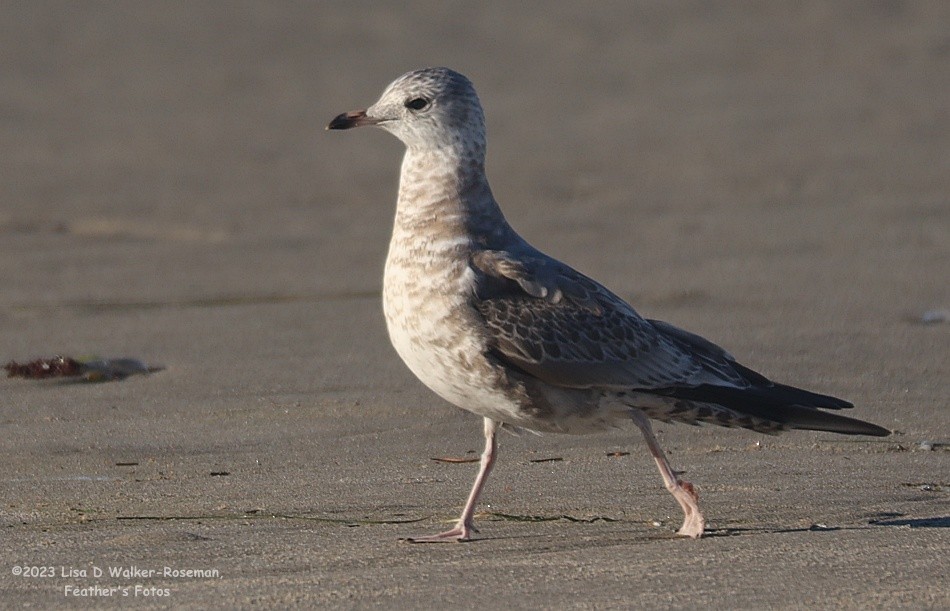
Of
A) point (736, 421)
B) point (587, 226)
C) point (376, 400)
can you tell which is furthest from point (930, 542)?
point (587, 226)

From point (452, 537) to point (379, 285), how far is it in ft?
20.3

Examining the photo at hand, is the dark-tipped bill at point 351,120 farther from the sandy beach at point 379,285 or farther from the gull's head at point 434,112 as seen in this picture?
the sandy beach at point 379,285

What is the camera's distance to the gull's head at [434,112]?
22.0ft

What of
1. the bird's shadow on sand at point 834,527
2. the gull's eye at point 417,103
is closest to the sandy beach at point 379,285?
the bird's shadow on sand at point 834,527

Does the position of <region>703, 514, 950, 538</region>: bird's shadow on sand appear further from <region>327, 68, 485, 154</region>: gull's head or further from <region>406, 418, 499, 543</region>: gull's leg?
<region>327, 68, 485, 154</region>: gull's head

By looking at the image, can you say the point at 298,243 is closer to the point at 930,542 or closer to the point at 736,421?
the point at 736,421

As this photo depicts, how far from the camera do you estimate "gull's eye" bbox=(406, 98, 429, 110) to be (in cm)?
672

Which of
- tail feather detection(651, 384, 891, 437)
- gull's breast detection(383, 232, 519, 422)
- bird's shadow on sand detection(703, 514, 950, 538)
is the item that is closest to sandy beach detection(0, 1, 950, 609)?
bird's shadow on sand detection(703, 514, 950, 538)

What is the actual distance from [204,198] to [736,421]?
1043cm

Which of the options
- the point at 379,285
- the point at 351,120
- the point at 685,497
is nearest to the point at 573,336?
the point at 685,497

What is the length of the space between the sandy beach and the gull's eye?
1.46 metres

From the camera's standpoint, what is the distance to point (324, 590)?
205 inches

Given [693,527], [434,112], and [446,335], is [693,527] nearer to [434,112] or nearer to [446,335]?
[446,335]

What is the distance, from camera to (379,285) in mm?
12047
